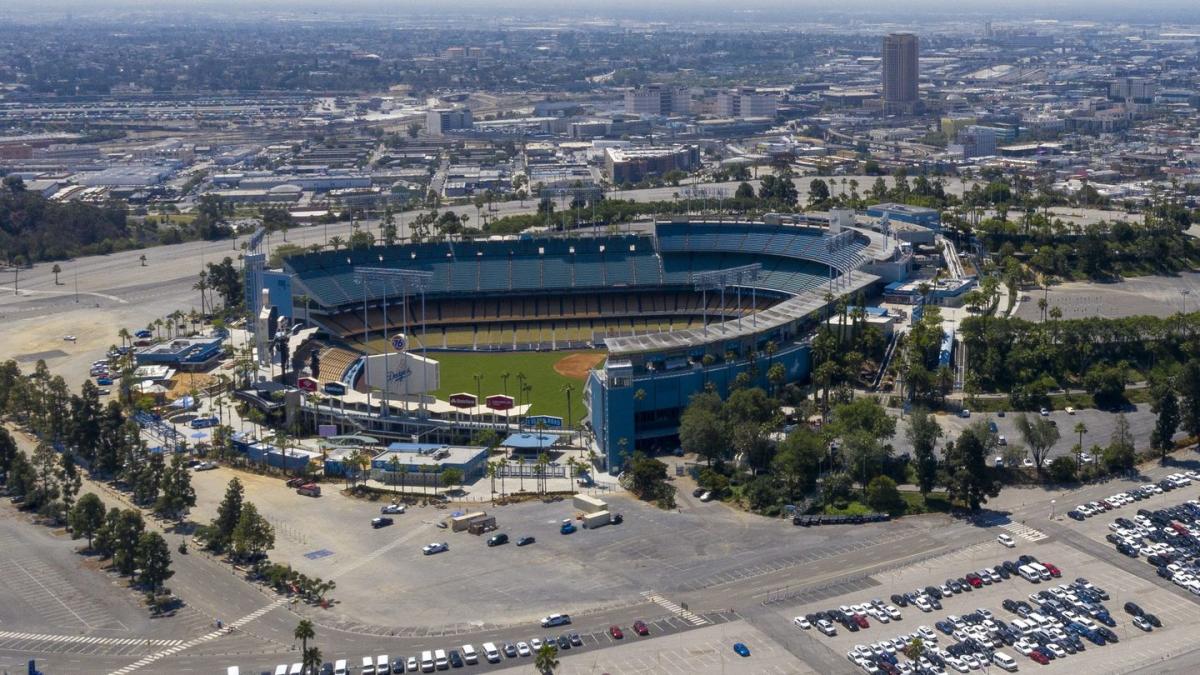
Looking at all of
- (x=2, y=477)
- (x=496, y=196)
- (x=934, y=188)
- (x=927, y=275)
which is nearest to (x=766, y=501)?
(x=2, y=477)

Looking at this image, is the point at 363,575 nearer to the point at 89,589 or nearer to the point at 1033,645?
the point at 89,589

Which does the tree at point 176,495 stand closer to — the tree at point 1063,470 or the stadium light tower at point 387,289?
the stadium light tower at point 387,289

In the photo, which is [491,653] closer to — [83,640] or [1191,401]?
[83,640]

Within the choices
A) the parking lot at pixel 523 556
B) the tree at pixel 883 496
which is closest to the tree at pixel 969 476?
the tree at pixel 883 496

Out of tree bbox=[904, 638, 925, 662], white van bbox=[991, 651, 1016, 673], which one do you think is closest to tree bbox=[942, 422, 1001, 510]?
white van bbox=[991, 651, 1016, 673]

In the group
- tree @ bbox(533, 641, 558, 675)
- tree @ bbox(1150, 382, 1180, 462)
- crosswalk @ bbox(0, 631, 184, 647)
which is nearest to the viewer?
tree @ bbox(533, 641, 558, 675)

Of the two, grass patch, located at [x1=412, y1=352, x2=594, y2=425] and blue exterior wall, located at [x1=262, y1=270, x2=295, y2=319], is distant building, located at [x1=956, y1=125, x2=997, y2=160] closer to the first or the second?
grass patch, located at [x1=412, y1=352, x2=594, y2=425]
